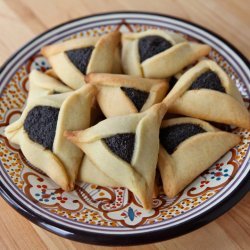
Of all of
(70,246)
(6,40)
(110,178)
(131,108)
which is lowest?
(70,246)

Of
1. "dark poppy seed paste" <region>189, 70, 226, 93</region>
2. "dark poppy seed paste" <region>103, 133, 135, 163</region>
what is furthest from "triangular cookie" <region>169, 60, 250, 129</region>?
"dark poppy seed paste" <region>103, 133, 135, 163</region>

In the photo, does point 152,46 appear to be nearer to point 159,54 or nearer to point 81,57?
point 159,54

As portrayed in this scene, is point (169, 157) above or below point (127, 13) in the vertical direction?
below

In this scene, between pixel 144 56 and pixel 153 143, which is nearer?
pixel 153 143

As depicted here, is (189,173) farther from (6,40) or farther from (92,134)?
(6,40)

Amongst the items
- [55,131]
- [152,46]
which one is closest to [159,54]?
[152,46]

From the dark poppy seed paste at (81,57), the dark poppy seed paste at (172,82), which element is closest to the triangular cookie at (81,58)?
the dark poppy seed paste at (81,57)

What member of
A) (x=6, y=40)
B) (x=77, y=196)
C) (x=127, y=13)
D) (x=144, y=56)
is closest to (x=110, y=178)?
(x=77, y=196)

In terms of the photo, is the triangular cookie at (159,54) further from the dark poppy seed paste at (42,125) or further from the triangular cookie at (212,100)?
the dark poppy seed paste at (42,125)
